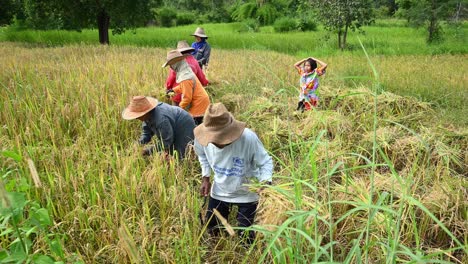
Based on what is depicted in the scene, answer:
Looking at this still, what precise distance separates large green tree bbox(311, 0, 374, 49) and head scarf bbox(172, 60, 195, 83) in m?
8.60

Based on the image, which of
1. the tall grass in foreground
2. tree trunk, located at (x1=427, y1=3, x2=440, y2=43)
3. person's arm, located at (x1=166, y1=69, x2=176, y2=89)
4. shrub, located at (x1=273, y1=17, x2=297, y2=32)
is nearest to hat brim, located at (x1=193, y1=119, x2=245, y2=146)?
the tall grass in foreground

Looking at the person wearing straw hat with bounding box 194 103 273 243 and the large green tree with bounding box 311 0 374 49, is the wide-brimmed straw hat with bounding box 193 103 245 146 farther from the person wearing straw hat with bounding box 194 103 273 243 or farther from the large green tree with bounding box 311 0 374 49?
the large green tree with bounding box 311 0 374 49

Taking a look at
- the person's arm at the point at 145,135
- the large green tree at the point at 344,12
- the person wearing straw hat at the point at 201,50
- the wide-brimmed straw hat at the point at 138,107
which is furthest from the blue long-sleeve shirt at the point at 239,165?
the large green tree at the point at 344,12

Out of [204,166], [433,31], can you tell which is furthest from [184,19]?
[204,166]

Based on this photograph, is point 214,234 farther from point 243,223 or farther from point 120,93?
point 120,93

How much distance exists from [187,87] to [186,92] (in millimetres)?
56

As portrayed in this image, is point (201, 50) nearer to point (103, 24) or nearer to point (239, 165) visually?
point (239, 165)

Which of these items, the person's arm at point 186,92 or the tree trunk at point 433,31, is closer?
the person's arm at point 186,92

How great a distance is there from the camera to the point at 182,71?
13.1 ft

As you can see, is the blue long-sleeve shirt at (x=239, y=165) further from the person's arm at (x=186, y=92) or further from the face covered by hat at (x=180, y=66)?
the face covered by hat at (x=180, y=66)

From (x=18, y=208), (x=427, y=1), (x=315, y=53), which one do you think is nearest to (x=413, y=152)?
(x=18, y=208)

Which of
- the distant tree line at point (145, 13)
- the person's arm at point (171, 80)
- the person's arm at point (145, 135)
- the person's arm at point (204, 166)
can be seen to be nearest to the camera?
the person's arm at point (204, 166)

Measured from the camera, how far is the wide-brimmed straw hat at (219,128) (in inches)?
87.8

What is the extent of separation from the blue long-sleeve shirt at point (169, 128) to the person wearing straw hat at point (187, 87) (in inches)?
22.6
